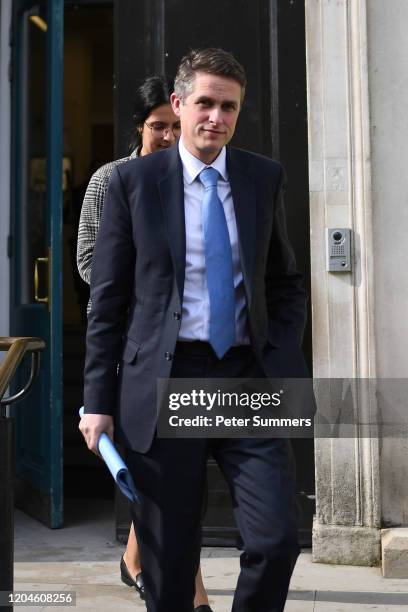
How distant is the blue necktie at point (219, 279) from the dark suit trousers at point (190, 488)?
6 cm

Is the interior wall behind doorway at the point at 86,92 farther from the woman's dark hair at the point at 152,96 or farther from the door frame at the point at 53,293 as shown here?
the woman's dark hair at the point at 152,96

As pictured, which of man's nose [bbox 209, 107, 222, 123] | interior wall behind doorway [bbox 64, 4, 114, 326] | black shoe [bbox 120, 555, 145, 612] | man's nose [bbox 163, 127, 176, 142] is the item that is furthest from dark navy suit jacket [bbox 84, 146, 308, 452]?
interior wall behind doorway [bbox 64, 4, 114, 326]

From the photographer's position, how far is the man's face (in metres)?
2.97

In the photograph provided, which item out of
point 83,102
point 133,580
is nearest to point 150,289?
point 133,580

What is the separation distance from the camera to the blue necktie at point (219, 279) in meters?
2.92

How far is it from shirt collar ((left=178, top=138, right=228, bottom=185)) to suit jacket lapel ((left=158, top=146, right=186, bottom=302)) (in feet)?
0.06

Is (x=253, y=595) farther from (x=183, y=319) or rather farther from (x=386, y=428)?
(x=386, y=428)

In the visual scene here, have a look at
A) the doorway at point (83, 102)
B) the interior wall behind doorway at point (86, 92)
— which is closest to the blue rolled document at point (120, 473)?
the doorway at point (83, 102)

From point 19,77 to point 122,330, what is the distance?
3.50 meters

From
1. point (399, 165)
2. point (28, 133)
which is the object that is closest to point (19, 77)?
point (28, 133)

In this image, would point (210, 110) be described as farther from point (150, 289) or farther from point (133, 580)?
point (133, 580)

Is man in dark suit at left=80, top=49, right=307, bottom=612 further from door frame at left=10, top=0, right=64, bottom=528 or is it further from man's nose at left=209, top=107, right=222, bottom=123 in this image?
door frame at left=10, top=0, right=64, bottom=528
